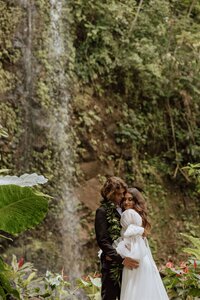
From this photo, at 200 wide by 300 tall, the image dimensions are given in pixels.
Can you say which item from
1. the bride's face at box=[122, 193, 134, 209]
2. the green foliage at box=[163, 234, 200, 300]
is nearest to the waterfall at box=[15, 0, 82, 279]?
the green foliage at box=[163, 234, 200, 300]

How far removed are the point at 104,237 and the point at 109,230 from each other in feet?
0.25

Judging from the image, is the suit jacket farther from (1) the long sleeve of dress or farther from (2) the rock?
(2) the rock

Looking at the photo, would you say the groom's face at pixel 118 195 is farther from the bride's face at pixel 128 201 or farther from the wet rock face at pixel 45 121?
the wet rock face at pixel 45 121

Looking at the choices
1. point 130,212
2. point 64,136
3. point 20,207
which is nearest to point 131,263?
point 130,212

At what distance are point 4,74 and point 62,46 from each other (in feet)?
4.96

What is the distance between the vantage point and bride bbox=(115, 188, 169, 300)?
410 centimetres

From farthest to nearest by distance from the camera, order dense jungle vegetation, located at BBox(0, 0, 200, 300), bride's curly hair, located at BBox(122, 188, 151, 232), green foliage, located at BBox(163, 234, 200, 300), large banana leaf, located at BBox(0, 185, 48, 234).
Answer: dense jungle vegetation, located at BBox(0, 0, 200, 300), green foliage, located at BBox(163, 234, 200, 300), bride's curly hair, located at BBox(122, 188, 151, 232), large banana leaf, located at BBox(0, 185, 48, 234)

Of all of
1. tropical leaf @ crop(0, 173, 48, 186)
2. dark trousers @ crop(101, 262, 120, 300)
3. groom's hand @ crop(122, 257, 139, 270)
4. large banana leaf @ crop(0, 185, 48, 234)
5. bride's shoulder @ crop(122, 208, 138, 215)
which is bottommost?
dark trousers @ crop(101, 262, 120, 300)

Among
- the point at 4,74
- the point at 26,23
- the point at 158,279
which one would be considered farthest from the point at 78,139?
the point at 158,279

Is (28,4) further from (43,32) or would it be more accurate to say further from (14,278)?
(14,278)

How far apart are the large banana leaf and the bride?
176 cm

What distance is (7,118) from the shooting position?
8164 millimetres

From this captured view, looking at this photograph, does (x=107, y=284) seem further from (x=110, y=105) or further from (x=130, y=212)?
(x=110, y=105)

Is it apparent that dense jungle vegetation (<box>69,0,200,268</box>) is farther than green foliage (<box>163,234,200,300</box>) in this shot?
Yes
